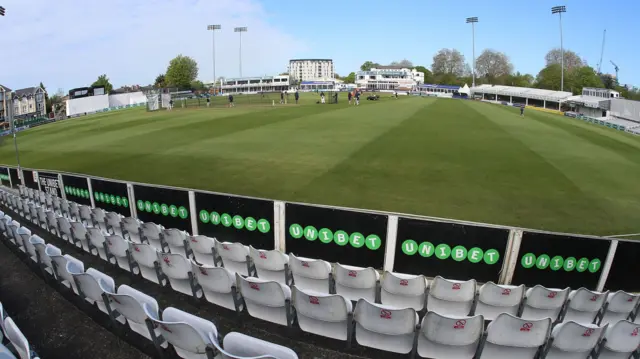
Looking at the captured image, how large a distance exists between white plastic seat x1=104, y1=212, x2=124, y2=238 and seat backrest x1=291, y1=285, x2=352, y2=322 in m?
5.31

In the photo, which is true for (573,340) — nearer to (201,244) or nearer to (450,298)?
(450,298)

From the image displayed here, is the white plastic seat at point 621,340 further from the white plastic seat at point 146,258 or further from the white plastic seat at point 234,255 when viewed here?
the white plastic seat at point 146,258

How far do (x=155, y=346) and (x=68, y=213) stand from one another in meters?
6.79

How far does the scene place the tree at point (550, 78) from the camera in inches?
3628

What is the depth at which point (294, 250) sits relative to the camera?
748 centimetres

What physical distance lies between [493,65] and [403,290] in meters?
152

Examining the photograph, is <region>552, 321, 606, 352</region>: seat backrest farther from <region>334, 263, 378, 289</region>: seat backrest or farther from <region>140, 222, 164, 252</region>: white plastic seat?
<region>140, 222, 164, 252</region>: white plastic seat

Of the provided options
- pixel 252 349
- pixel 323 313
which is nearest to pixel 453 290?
pixel 323 313

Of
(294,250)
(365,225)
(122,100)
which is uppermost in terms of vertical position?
(122,100)

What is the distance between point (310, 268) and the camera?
5.59 m

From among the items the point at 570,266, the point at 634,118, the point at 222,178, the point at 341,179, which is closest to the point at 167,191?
the point at 222,178

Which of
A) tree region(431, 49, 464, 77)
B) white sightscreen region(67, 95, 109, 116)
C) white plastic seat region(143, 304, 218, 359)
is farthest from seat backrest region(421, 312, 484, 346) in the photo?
tree region(431, 49, 464, 77)

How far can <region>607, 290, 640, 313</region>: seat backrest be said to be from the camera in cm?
506

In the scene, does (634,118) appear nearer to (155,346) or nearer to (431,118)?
(431,118)
